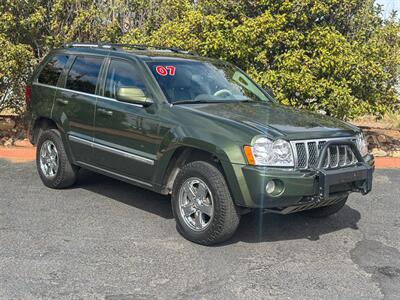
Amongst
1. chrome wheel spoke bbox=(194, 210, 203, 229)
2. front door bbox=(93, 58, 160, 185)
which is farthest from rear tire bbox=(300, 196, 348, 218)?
front door bbox=(93, 58, 160, 185)

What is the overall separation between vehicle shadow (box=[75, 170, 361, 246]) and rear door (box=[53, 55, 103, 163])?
753 millimetres

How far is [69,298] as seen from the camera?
377 centimetres

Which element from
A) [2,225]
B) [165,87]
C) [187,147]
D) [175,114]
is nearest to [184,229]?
[187,147]

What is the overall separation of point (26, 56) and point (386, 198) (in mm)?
6114

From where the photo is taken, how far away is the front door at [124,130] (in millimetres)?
5293

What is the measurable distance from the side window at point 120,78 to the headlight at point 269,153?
1.52 meters

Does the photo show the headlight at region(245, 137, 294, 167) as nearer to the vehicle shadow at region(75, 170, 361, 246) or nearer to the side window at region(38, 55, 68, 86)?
the vehicle shadow at region(75, 170, 361, 246)

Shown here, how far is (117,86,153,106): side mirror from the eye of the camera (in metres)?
5.30

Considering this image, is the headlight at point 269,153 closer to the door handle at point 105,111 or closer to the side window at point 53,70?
the door handle at point 105,111

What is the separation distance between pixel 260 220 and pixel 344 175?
1.34 m

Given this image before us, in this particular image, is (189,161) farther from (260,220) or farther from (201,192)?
(260,220)

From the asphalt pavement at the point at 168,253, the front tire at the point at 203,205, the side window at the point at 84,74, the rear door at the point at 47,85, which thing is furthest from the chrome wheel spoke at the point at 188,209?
the rear door at the point at 47,85

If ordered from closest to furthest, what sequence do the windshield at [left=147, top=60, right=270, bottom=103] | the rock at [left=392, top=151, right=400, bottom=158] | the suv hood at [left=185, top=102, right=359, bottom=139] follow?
the suv hood at [left=185, top=102, right=359, bottom=139]
the windshield at [left=147, top=60, right=270, bottom=103]
the rock at [left=392, top=151, right=400, bottom=158]

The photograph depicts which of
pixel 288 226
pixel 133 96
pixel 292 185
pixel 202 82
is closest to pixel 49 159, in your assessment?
pixel 133 96
